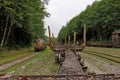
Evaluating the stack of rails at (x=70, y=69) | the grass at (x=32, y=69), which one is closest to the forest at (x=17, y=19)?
the grass at (x=32, y=69)

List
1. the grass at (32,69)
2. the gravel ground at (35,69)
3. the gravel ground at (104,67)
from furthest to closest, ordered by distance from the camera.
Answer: the gravel ground at (104,67) < the grass at (32,69) < the gravel ground at (35,69)

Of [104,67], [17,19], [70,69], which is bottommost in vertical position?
[104,67]

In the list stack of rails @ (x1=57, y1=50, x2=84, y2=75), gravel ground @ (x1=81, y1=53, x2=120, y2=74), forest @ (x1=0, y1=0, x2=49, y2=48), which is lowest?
gravel ground @ (x1=81, y1=53, x2=120, y2=74)

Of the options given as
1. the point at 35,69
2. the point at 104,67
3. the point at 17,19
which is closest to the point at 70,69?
the point at 35,69

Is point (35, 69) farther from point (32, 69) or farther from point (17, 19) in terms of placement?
point (17, 19)

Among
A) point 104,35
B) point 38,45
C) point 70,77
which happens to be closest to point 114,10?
point 104,35

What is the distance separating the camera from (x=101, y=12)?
63.5 meters

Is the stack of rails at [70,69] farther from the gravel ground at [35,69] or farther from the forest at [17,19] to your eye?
the forest at [17,19]

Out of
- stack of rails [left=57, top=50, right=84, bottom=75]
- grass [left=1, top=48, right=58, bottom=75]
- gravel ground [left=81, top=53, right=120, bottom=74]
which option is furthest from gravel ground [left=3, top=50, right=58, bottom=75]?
stack of rails [left=57, top=50, right=84, bottom=75]

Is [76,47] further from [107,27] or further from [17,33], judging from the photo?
[107,27]

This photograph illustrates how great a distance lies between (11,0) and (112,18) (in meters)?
34.5

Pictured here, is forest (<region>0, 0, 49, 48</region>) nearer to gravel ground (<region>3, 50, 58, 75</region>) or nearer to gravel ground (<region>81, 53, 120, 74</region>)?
gravel ground (<region>3, 50, 58, 75</region>)

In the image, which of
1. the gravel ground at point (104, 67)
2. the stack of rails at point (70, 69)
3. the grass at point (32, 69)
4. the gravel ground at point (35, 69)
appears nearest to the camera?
the stack of rails at point (70, 69)

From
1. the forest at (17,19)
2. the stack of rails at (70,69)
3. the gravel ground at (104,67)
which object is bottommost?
the gravel ground at (104,67)
